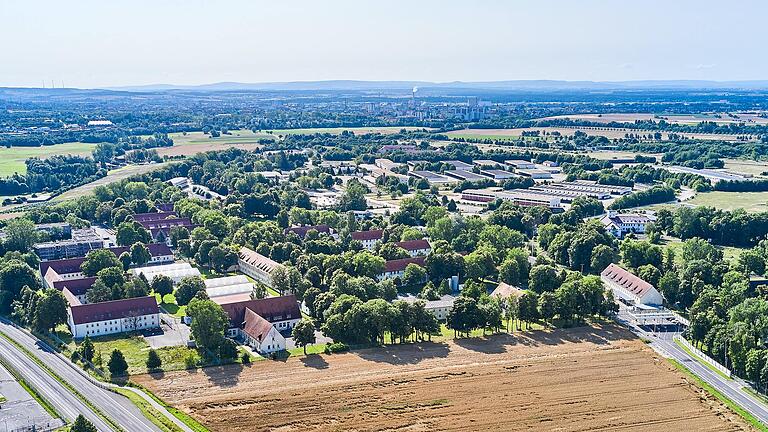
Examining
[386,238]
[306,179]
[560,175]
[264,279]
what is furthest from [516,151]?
[264,279]

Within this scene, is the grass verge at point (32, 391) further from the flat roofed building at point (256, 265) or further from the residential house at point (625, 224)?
the residential house at point (625, 224)

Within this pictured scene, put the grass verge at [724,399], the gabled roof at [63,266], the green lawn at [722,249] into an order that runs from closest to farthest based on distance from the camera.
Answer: the grass verge at [724,399] < the gabled roof at [63,266] < the green lawn at [722,249]

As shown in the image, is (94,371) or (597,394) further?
(94,371)

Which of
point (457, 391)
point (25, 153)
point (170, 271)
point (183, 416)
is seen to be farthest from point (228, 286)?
point (25, 153)

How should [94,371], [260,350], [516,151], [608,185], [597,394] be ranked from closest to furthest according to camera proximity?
[597,394] → [94,371] → [260,350] → [608,185] → [516,151]

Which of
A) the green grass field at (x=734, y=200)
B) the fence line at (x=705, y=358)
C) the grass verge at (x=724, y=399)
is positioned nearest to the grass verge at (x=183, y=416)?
the grass verge at (x=724, y=399)

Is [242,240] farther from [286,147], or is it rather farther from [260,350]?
[286,147]
